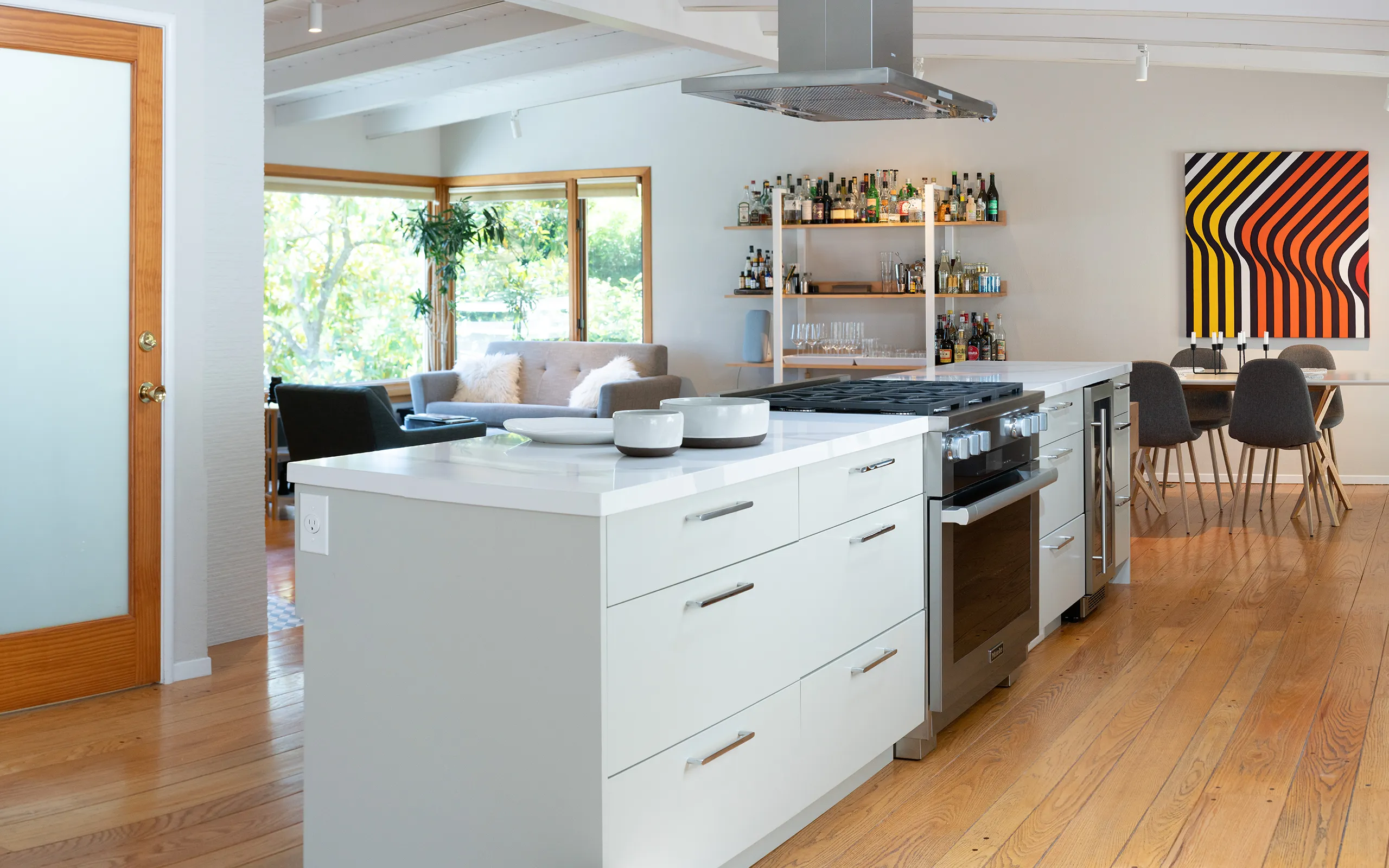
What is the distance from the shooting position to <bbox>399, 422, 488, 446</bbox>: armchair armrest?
581cm

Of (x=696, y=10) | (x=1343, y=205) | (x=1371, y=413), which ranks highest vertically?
(x=696, y=10)

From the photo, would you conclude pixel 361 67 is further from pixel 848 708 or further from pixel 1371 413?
pixel 1371 413

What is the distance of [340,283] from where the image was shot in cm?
951

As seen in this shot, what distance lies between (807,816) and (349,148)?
25.9ft

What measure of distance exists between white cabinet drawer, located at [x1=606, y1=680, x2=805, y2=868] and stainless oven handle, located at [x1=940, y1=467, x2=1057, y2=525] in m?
0.77

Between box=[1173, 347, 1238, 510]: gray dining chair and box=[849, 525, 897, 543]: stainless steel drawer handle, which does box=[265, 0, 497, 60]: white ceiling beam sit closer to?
box=[849, 525, 897, 543]: stainless steel drawer handle

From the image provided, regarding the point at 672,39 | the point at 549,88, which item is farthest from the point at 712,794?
the point at 549,88

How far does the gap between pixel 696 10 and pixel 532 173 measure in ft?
13.9

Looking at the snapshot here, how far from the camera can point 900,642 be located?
3.09m

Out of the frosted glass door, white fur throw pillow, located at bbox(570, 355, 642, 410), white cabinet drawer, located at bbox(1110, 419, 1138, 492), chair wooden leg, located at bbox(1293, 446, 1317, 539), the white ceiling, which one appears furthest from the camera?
white fur throw pillow, located at bbox(570, 355, 642, 410)

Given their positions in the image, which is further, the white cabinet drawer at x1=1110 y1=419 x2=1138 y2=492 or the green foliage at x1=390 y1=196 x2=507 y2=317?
the green foliage at x1=390 y1=196 x2=507 y2=317

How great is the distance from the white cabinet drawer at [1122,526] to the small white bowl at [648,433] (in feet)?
9.77

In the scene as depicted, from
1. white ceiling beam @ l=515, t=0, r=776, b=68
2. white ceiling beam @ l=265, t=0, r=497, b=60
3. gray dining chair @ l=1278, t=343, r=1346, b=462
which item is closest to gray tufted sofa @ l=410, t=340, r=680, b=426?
white ceiling beam @ l=515, t=0, r=776, b=68

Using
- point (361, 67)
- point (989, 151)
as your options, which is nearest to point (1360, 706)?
point (989, 151)
